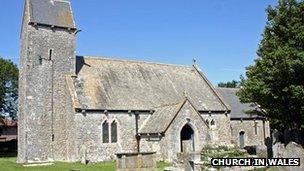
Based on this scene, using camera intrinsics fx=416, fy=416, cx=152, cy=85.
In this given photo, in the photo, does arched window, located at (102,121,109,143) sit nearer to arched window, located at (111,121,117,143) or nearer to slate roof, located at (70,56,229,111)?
arched window, located at (111,121,117,143)

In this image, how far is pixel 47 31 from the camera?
37062 millimetres

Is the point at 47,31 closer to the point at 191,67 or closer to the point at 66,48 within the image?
the point at 66,48

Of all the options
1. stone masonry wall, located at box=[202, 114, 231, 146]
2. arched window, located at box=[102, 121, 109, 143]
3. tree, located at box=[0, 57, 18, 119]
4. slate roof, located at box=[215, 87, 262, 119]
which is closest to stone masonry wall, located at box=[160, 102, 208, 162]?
stone masonry wall, located at box=[202, 114, 231, 146]

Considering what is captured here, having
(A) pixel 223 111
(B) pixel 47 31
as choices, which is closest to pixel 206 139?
(A) pixel 223 111

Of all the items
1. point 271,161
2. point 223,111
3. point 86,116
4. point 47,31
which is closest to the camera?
point 271,161

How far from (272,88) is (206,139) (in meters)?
10.0

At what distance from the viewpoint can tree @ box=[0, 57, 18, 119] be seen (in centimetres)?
6127

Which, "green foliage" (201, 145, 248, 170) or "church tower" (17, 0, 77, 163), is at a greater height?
"church tower" (17, 0, 77, 163)

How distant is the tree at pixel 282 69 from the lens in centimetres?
2600

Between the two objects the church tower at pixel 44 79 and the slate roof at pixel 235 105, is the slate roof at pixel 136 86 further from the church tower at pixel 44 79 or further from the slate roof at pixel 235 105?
the slate roof at pixel 235 105

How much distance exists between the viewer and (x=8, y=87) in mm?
63875

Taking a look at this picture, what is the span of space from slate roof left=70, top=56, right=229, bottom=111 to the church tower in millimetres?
2115

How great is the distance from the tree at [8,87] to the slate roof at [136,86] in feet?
84.8

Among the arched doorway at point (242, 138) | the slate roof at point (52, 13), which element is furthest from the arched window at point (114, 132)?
the arched doorway at point (242, 138)
